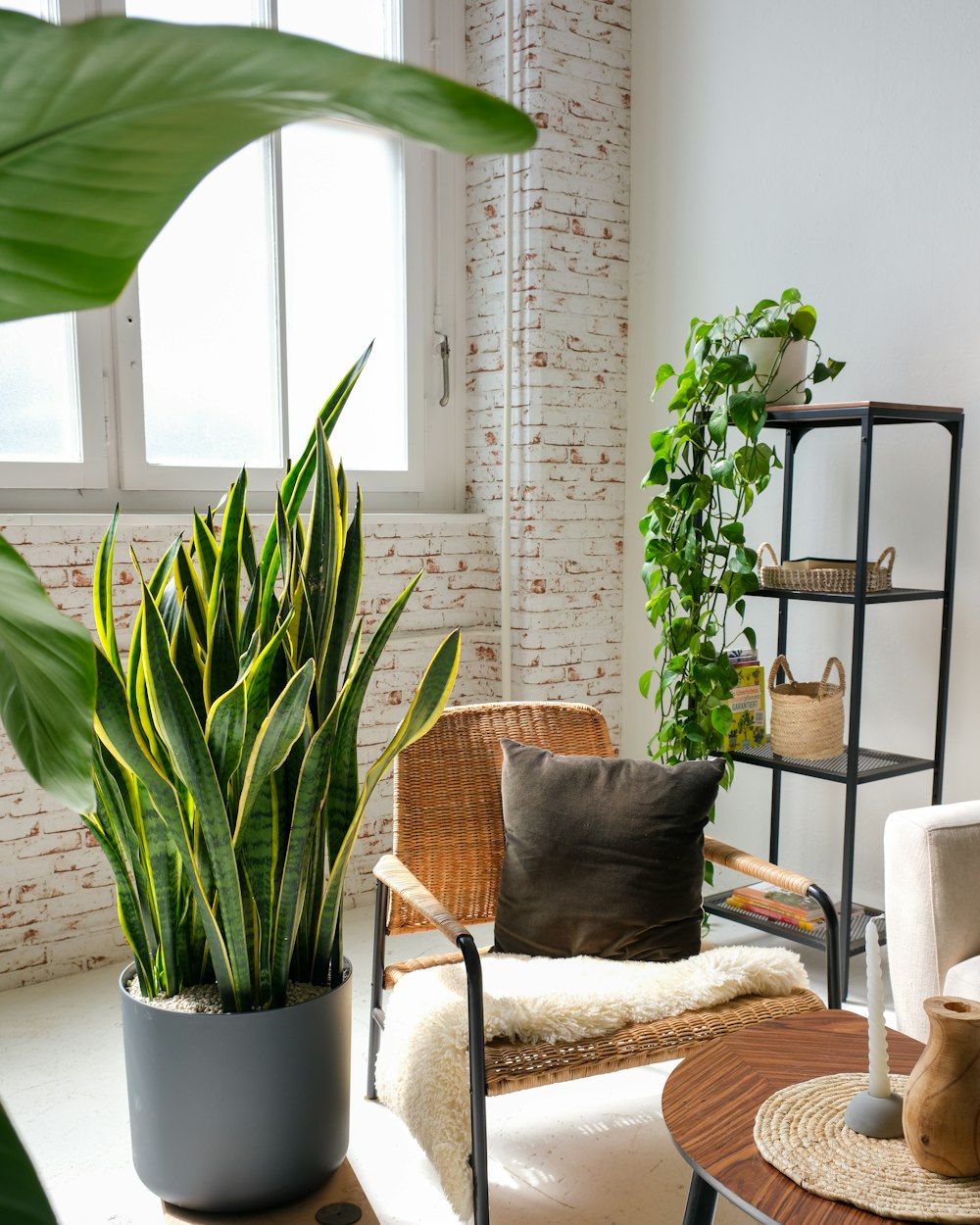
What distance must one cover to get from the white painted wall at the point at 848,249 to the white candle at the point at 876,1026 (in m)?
1.86

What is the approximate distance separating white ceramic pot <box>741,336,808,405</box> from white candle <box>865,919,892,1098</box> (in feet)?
6.54

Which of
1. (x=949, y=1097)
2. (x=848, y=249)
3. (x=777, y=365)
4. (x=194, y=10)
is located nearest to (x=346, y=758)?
(x=949, y=1097)

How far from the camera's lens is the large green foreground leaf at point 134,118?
28 cm

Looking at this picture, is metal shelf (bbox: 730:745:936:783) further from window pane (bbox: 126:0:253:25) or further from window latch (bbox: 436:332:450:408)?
window pane (bbox: 126:0:253:25)

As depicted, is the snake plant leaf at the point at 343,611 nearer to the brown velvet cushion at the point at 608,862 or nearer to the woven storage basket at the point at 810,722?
the brown velvet cushion at the point at 608,862

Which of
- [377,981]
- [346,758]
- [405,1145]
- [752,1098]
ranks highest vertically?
[346,758]

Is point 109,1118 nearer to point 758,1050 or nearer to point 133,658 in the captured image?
point 133,658

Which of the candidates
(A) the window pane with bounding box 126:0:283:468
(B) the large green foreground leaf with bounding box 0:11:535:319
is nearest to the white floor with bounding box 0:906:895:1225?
(A) the window pane with bounding box 126:0:283:468

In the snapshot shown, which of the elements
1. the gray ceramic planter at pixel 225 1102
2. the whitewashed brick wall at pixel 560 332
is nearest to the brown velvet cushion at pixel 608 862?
the gray ceramic planter at pixel 225 1102

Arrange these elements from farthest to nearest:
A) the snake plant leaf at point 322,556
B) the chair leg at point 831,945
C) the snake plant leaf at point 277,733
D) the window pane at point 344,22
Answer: the window pane at point 344,22
the chair leg at point 831,945
the snake plant leaf at point 322,556
the snake plant leaf at point 277,733

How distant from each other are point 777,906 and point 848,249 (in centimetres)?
194

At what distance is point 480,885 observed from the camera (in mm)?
2531

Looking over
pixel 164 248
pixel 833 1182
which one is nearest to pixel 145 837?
pixel 833 1182

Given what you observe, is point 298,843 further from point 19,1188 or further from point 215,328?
point 215,328
